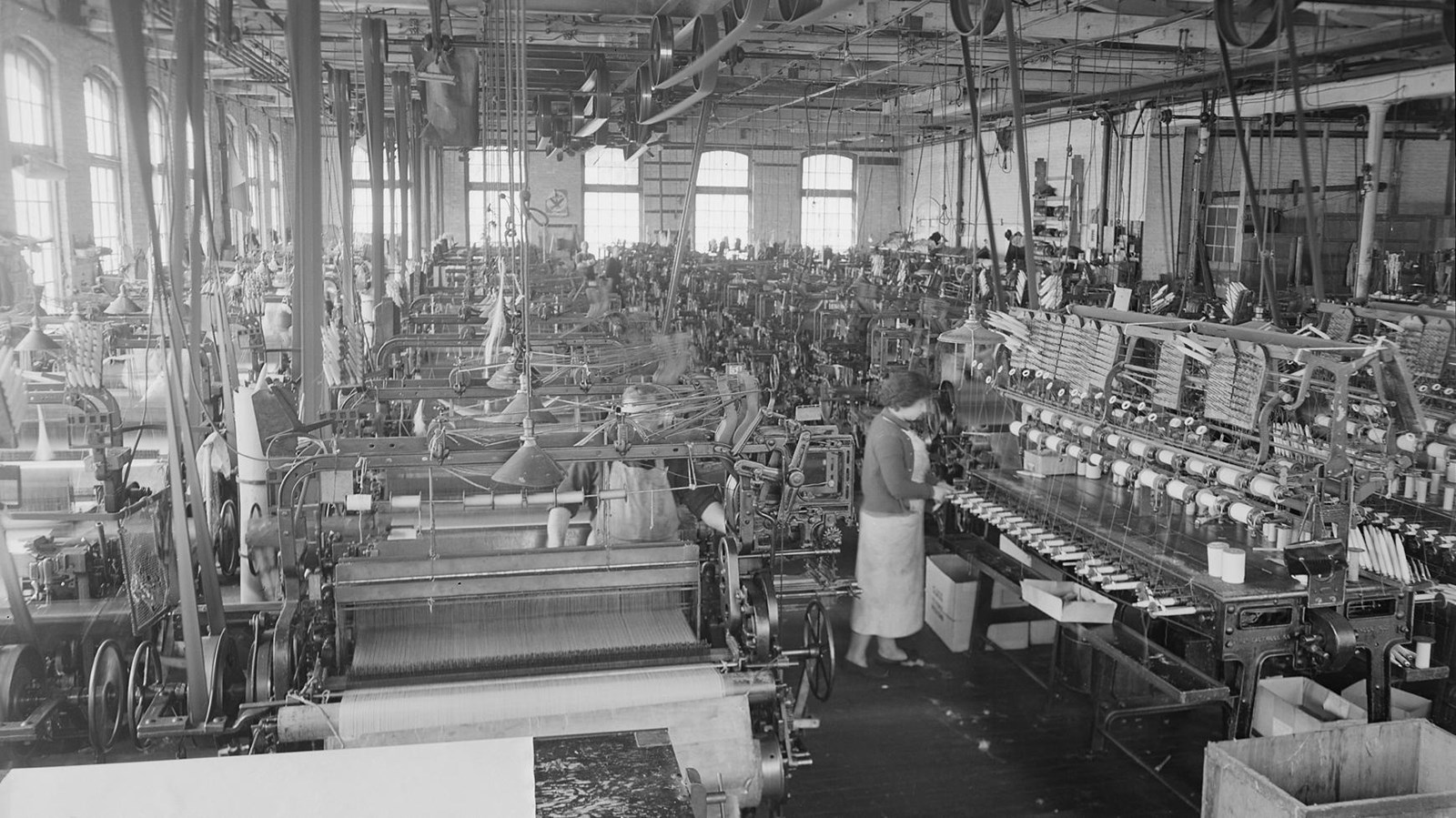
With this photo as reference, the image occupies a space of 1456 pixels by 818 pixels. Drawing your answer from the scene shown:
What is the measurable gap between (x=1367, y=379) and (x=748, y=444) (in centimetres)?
306

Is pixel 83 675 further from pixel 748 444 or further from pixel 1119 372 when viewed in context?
pixel 1119 372

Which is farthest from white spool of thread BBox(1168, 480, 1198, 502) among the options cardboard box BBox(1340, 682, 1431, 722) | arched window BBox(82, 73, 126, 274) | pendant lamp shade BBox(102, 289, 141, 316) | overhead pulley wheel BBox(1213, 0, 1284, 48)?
arched window BBox(82, 73, 126, 274)

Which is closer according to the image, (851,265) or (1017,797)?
(1017,797)

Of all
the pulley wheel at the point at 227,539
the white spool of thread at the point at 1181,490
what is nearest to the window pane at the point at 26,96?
the pulley wheel at the point at 227,539

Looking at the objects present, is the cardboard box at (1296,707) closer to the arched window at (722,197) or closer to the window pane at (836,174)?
the arched window at (722,197)

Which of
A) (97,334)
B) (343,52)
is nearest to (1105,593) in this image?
(97,334)

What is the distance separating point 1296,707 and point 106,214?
1452 cm

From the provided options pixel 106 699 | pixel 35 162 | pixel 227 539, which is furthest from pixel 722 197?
pixel 106 699

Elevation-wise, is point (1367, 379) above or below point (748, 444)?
above

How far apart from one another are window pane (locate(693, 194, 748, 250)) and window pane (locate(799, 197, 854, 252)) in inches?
67.4

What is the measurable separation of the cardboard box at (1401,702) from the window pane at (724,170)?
26859mm

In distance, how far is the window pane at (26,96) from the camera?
11586 mm

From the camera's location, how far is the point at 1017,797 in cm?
503

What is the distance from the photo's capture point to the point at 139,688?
4344 mm
